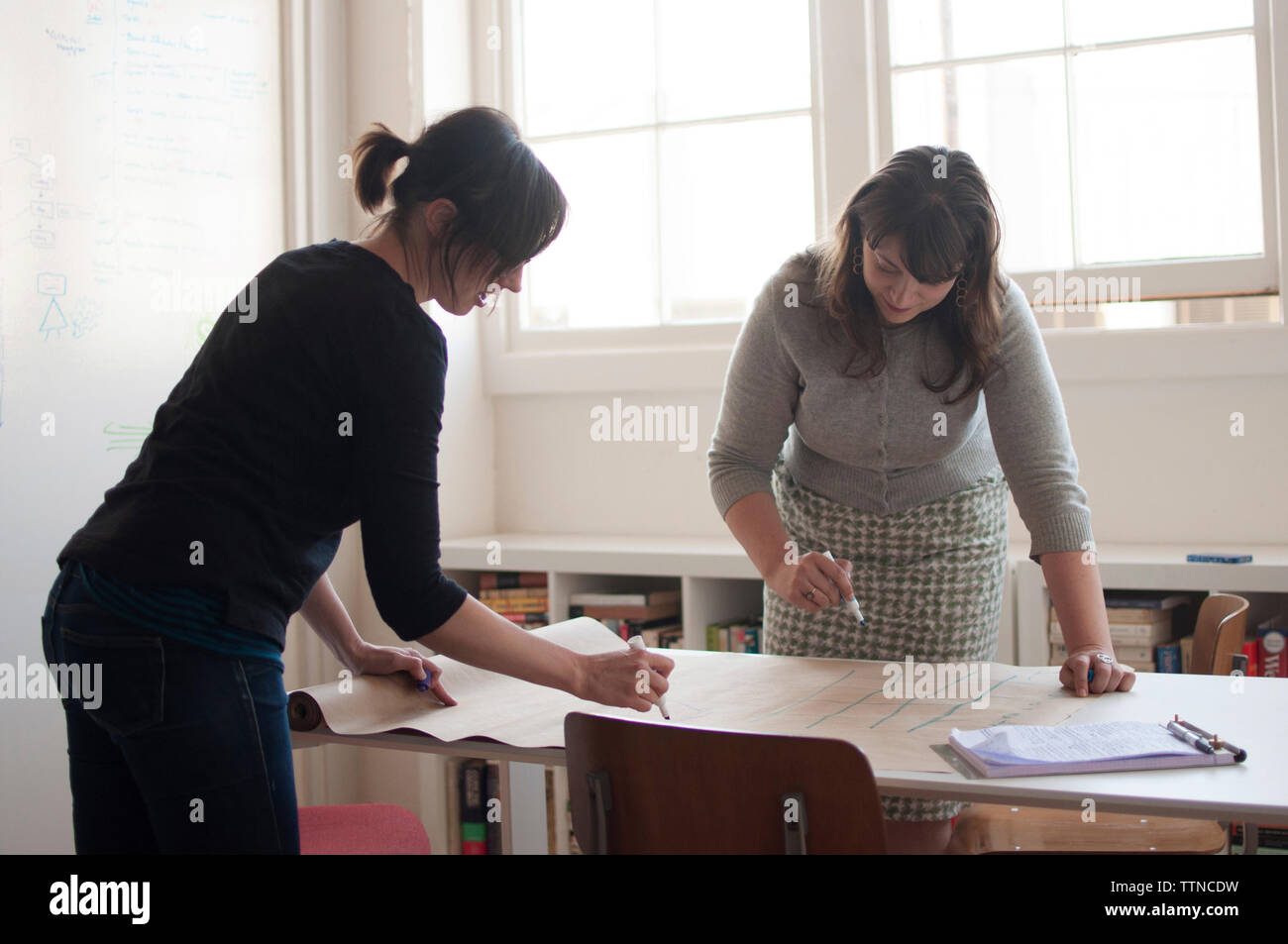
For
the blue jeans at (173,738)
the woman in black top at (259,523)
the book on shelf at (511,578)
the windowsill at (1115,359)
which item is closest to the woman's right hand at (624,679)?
the woman in black top at (259,523)

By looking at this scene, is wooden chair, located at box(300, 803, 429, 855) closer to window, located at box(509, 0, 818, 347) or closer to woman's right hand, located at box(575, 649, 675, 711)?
woman's right hand, located at box(575, 649, 675, 711)

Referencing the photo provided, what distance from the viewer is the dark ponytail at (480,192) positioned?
1.31 meters

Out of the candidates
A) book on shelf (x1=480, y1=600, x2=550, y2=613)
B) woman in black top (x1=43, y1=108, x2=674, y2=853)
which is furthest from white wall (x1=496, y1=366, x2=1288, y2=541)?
woman in black top (x1=43, y1=108, x2=674, y2=853)

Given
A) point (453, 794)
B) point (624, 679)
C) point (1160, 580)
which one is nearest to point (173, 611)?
point (624, 679)

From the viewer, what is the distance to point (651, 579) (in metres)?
3.37

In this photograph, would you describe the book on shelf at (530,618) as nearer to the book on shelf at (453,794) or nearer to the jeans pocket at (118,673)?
the book on shelf at (453,794)

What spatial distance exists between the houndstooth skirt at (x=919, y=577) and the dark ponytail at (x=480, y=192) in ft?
2.65

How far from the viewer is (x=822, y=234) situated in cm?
341

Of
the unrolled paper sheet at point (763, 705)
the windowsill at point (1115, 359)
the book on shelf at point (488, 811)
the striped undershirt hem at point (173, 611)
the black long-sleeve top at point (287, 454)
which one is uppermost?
the windowsill at point (1115, 359)

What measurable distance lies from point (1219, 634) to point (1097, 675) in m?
0.44
